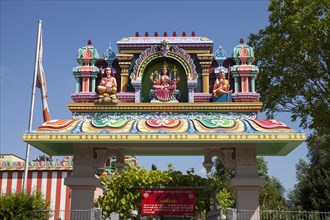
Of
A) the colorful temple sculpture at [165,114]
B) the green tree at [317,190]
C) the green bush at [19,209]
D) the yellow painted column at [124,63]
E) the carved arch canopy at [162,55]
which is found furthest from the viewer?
the green tree at [317,190]

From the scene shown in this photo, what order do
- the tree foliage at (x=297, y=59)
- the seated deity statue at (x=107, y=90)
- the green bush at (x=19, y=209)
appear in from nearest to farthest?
the green bush at (x=19, y=209) → the seated deity statue at (x=107, y=90) → the tree foliage at (x=297, y=59)

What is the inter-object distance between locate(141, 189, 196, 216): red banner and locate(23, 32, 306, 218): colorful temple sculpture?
1554mm

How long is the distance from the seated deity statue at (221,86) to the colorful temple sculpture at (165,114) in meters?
0.04

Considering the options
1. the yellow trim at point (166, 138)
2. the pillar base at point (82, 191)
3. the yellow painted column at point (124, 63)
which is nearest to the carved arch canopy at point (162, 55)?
the yellow painted column at point (124, 63)

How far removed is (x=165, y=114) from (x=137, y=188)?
285 centimetres

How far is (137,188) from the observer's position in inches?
572

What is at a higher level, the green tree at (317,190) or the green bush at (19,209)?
the green tree at (317,190)

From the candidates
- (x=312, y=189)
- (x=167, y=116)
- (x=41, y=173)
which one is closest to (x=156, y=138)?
(x=167, y=116)

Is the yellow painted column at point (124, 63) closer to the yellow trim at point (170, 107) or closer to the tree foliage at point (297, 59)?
the yellow trim at point (170, 107)

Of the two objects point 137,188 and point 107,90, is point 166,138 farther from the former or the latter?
point 107,90

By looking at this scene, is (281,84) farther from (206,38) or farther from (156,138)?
(156,138)

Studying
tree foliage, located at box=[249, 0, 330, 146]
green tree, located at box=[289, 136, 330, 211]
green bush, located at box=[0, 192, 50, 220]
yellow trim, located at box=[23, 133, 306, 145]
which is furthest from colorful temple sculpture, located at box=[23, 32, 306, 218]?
green tree, located at box=[289, 136, 330, 211]

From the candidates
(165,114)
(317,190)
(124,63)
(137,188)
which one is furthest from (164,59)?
(317,190)

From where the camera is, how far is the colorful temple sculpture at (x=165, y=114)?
12914 mm
